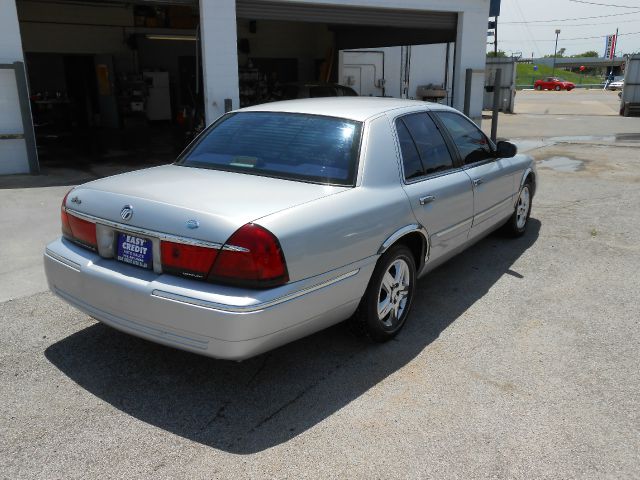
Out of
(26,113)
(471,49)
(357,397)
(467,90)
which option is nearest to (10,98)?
(26,113)

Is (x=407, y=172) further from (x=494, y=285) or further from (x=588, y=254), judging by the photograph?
(x=588, y=254)

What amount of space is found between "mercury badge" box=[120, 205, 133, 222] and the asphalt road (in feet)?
3.15

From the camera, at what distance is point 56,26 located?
53.2ft

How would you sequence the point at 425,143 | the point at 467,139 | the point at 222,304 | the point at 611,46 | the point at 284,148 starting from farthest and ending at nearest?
1. the point at 611,46
2. the point at 467,139
3. the point at 425,143
4. the point at 284,148
5. the point at 222,304

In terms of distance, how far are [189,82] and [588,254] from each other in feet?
52.4

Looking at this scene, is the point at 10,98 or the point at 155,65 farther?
the point at 155,65

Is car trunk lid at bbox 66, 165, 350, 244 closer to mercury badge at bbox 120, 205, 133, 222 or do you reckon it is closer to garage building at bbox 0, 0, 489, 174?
mercury badge at bbox 120, 205, 133, 222

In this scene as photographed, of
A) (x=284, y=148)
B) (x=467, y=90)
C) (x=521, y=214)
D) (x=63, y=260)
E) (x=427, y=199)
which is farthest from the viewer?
(x=467, y=90)

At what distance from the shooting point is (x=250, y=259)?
273 cm

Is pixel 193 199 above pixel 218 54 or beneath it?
beneath

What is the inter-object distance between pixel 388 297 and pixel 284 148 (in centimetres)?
120

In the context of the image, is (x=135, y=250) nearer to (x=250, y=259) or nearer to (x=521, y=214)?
(x=250, y=259)

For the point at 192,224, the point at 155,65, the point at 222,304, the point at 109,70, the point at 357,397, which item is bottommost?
the point at 357,397

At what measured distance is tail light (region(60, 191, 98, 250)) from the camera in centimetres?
323
